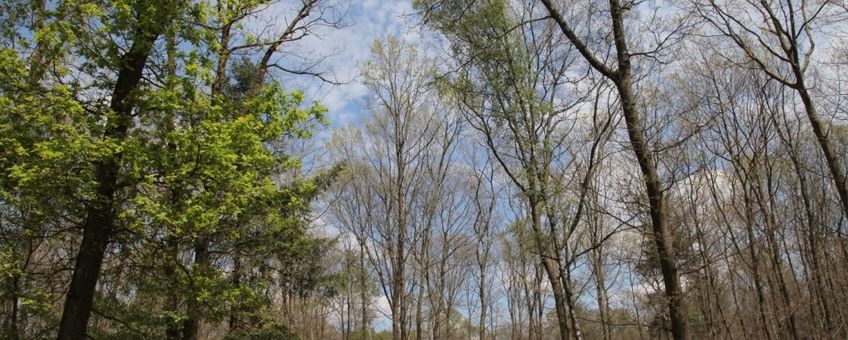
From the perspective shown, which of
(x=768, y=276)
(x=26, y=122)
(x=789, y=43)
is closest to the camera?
(x=26, y=122)

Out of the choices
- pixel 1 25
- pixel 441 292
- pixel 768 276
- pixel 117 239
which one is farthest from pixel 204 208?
pixel 441 292

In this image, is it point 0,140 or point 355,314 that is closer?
point 0,140

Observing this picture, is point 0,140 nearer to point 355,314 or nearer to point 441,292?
point 441,292

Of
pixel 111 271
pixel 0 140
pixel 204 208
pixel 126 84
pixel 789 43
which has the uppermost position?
pixel 789 43

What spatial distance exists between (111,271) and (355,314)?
77.2 feet

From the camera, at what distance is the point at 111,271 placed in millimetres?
6805

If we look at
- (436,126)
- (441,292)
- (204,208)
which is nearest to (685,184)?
(436,126)

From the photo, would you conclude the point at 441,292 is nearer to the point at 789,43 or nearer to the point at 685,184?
the point at 685,184

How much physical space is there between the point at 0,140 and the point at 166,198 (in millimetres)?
1727

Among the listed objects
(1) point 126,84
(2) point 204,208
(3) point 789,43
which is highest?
(3) point 789,43

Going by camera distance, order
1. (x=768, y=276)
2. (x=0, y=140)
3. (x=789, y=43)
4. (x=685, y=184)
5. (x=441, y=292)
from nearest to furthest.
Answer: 1. (x=0, y=140)
2. (x=789, y=43)
3. (x=768, y=276)
4. (x=685, y=184)
5. (x=441, y=292)

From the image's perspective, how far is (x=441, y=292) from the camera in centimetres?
2409

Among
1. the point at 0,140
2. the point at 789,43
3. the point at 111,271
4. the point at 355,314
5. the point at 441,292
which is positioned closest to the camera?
the point at 0,140

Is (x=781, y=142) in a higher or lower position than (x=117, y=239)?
higher
